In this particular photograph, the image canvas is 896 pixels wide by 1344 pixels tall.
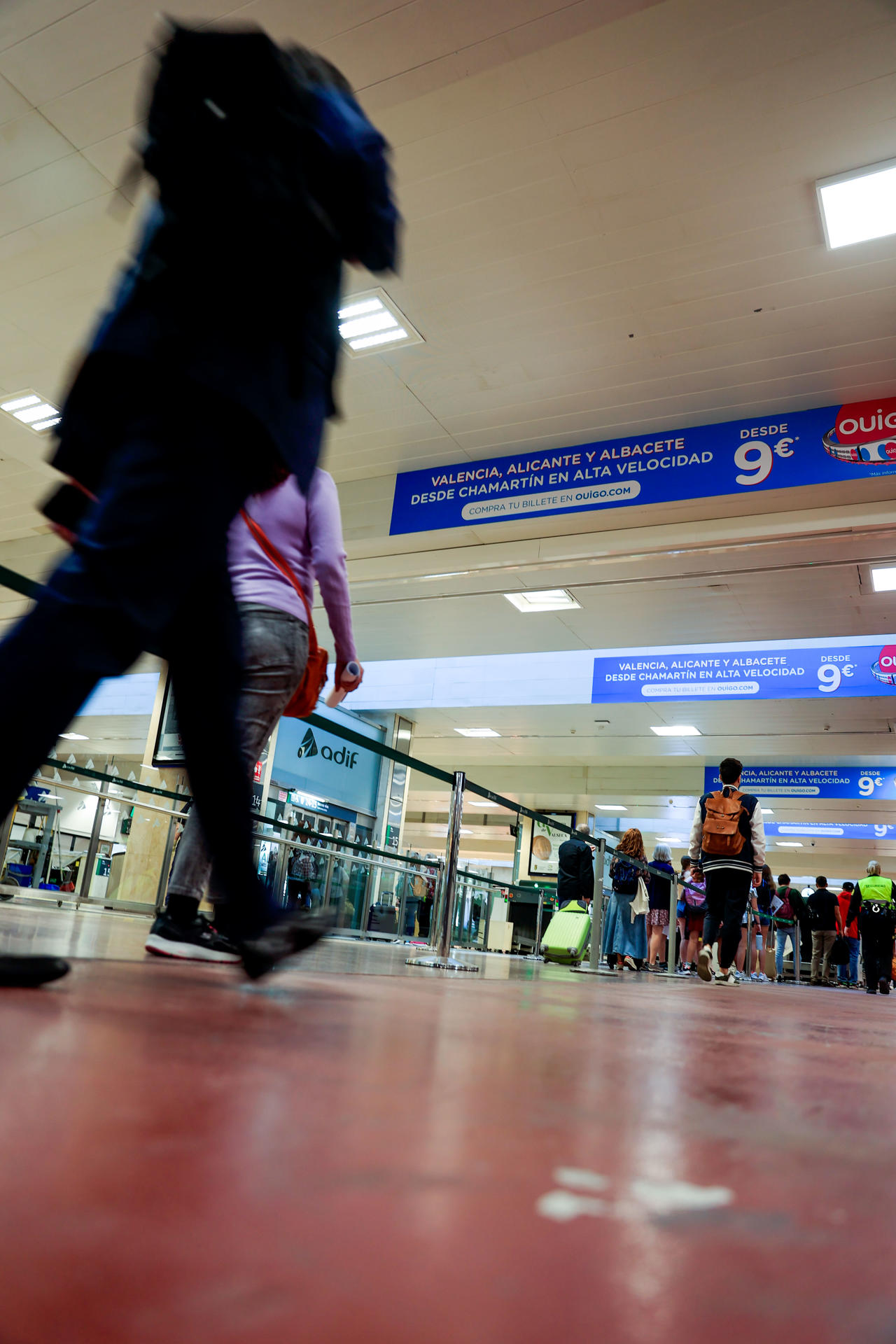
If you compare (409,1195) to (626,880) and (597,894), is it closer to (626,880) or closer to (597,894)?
(597,894)

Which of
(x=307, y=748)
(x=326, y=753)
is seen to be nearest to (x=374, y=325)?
(x=307, y=748)

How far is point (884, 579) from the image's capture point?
8.59 m

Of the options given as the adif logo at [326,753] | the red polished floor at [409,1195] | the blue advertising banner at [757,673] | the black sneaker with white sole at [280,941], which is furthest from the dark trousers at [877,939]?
the red polished floor at [409,1195]

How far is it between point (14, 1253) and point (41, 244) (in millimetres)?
7217

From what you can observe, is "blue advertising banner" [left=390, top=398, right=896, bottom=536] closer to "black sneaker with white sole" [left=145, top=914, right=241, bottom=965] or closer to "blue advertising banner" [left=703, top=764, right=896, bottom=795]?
"black sneaker with white sole" [left=145, top=914, right=241, bottom=965]

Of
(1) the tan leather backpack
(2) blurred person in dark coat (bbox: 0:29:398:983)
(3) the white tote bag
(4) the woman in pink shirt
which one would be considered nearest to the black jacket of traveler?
(3) the white tote bag

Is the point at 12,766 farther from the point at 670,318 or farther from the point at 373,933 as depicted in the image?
the point at 373,933

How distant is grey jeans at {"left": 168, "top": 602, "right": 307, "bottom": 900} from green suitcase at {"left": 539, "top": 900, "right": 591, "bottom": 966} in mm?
5914

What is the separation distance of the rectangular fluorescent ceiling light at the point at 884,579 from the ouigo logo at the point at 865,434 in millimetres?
2101

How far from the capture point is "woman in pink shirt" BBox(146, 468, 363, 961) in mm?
1908

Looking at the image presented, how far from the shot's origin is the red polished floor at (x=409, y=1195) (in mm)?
269

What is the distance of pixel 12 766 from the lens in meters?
1.10

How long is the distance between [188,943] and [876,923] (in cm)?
1087

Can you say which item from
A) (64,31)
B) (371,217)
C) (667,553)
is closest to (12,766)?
(371,217)
